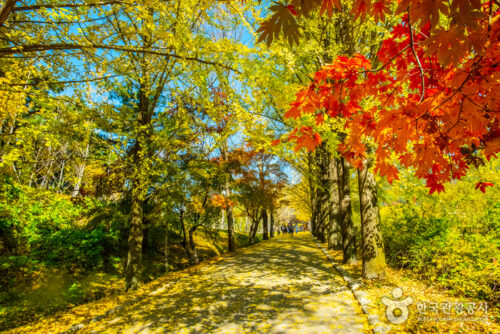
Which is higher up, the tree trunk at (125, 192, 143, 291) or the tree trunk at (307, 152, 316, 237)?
the tree trunk at (307, 152, 316, 237)

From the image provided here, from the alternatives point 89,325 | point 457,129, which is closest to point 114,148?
point 89,325

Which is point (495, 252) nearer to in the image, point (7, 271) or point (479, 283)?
point (479, 283)

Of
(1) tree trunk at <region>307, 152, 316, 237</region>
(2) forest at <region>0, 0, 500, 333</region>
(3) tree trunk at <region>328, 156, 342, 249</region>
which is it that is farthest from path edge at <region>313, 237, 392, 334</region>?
(3) tree trunk at <region>328, 156, 342, 249</region>

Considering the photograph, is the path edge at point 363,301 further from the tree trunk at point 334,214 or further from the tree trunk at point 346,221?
the tree trunk at point 334,214

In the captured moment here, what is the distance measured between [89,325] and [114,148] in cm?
391

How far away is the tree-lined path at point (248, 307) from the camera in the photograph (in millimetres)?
3688

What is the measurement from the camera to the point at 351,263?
716 centimetres

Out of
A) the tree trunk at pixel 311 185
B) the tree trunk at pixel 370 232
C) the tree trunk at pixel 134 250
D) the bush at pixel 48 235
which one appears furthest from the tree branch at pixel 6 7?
the tree trunk at pixel 311 185

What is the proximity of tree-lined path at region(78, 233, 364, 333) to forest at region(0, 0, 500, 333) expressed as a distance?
0.52 feet

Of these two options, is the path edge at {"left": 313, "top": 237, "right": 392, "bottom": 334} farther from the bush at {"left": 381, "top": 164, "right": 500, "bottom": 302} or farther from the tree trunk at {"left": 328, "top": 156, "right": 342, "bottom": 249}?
the tree trunk at {"left": 328, "top": 156, "right": 342, "bottom": 249}

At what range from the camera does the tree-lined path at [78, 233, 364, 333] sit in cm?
369

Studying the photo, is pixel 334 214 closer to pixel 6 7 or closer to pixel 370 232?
pixel 370 232

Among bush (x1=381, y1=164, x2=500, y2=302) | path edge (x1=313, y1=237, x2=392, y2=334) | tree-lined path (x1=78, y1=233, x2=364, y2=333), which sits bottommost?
tree-lined path (x1=78, y1=233, x2=364, y2=333)

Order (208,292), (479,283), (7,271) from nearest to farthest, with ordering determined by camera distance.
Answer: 1. (479,283)
2. (208,292)
3. (7,271)
